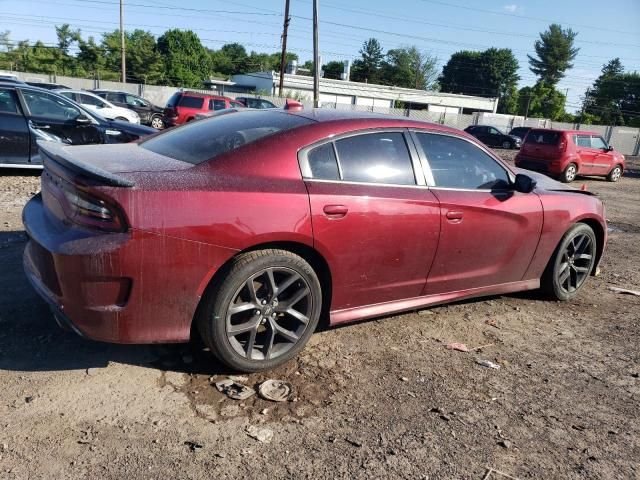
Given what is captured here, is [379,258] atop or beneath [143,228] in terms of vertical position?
beneath

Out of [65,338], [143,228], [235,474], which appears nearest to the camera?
[235,474]

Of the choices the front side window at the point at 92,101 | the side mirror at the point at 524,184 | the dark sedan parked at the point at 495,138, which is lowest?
the dark sedan parked at the point at 495,138

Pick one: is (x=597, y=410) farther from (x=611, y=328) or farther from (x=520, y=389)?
(x=611, y=328)

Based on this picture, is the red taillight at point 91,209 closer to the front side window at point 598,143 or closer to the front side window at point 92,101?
the front side window at point 598,143

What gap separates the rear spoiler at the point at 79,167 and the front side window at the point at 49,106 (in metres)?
5.46

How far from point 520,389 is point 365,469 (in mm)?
1323

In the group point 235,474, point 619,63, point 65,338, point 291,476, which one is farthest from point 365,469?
point 619,63

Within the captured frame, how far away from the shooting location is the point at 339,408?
9.16 ft

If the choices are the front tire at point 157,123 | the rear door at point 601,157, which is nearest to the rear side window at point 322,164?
the rear door at point 601,157

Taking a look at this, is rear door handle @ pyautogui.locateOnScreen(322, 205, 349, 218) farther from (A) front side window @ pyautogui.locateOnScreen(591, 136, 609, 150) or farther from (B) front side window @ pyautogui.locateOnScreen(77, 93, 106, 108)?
(B) front side window @ pyautogui.locateOnScreen(77, 93, 106, 108)

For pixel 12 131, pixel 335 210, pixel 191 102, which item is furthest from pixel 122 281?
pixel 191 102

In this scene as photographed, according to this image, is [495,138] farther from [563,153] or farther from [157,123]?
[157,123]

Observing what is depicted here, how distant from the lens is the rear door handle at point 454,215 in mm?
3637

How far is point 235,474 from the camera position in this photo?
224cm
